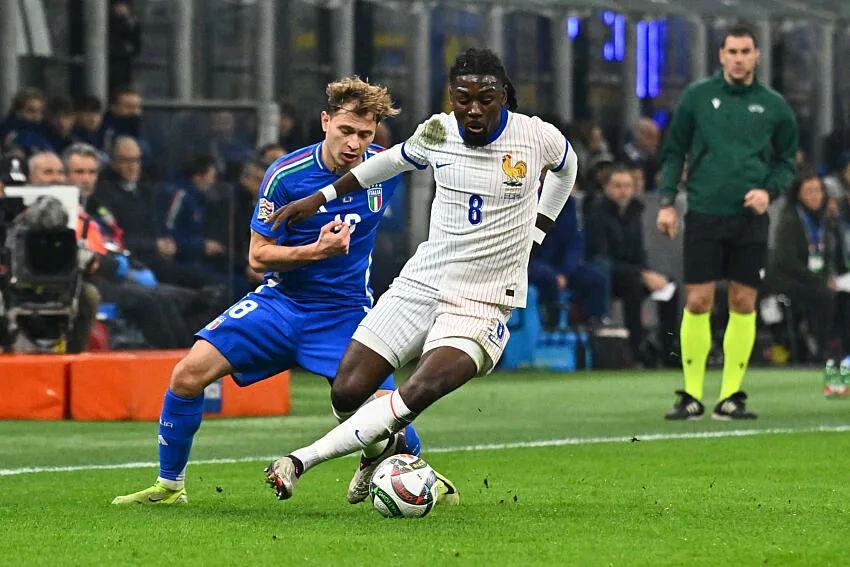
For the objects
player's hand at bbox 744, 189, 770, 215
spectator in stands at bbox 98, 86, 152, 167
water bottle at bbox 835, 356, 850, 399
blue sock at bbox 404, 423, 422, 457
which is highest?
spectator in stands at bbox 98, 86, 152, 167

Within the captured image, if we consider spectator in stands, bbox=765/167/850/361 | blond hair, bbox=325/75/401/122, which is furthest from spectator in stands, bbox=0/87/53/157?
blond hair, bbox=325/75/401/122

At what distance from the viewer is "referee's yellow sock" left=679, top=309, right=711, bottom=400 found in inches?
480

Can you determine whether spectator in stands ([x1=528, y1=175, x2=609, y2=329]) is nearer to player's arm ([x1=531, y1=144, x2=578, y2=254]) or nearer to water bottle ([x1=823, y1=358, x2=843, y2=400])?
water bottle ([x1=823, y1=358, x2=843, y2=400])

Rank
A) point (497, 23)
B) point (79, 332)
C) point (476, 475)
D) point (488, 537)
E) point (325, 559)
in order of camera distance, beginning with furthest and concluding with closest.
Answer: point (497, 23), point (79, 332), point (476, 475), point (488, 537), point (325, 559)

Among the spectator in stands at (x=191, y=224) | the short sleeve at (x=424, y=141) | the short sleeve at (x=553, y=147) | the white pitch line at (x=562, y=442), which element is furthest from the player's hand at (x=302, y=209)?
the spectator in stands at (x=191, y=224)

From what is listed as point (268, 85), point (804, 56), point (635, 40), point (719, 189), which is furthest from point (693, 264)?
point (804, 56)

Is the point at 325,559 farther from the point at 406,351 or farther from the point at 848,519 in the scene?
the point at 848,519

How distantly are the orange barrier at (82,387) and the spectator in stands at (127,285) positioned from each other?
279cm

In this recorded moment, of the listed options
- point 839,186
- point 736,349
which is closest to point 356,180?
point 736,349

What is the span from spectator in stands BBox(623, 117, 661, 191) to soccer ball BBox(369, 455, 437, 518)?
558 inches

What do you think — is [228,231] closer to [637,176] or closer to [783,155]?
[637,176]

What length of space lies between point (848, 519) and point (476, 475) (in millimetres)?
2299

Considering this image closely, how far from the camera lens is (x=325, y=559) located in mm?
6086

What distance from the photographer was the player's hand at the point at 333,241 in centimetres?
766
